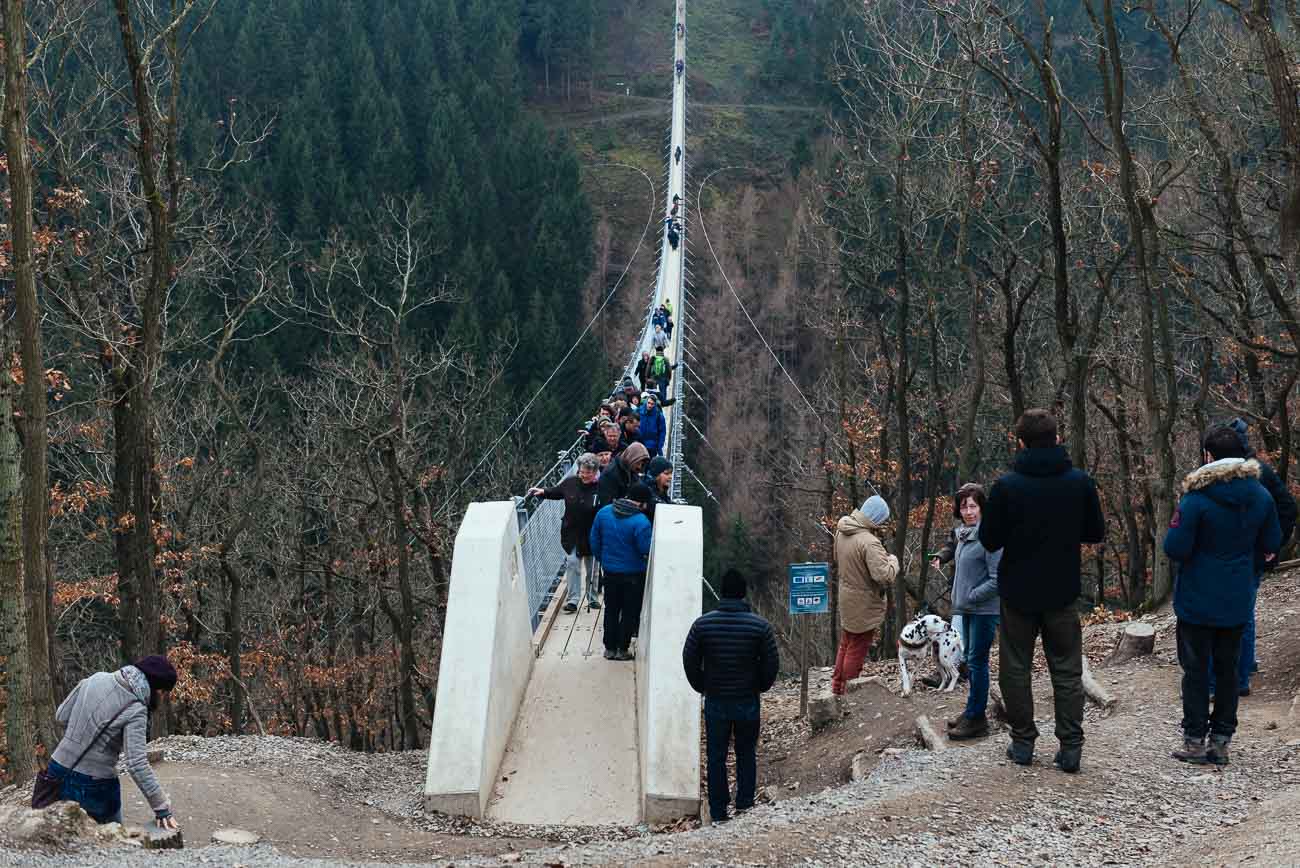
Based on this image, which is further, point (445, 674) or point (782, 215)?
point (782, 215)

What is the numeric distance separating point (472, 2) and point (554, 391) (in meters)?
29.2

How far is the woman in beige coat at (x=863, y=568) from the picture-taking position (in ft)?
22.2

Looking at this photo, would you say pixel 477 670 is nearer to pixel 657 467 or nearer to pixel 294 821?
pixel 294 821

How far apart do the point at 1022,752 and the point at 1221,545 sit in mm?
1157

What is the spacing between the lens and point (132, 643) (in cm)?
1201

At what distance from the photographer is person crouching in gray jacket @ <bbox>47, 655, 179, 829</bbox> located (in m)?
5.10

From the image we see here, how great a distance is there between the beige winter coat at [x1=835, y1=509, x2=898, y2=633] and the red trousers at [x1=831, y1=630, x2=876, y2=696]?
8.0 inches

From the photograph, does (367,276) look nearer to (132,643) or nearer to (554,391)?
(554,391)

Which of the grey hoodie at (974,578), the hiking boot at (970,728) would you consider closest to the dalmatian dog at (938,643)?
the grey hoodie at (974,578)

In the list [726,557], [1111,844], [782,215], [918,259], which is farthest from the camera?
[782,215]

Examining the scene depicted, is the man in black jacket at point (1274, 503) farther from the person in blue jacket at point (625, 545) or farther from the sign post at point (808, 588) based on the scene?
the person in blue jacket at point (625, 545)

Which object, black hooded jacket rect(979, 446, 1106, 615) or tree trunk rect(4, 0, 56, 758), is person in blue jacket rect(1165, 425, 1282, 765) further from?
tree trunk rect(4, 0, 56, 758)

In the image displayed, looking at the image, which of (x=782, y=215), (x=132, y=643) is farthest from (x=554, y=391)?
(x=132, y=643)

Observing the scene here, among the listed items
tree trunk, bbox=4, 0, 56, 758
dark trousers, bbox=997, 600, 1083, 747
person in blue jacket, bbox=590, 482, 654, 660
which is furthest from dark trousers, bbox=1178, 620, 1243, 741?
tree trunk, bbox=4, 0, 56, 758
